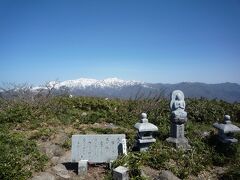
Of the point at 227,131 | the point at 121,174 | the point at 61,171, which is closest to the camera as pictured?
the point at 121,174

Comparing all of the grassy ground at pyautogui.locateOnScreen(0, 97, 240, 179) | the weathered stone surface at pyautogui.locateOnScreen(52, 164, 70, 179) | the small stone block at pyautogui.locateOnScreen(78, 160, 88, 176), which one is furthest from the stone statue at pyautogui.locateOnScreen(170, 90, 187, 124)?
the weathered stone surface at pyautogui.locateOnScreen(52, 164, 70, 179)

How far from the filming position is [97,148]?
811 centimetres

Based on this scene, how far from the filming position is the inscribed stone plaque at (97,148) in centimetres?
792

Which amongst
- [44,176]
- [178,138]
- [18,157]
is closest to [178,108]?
[178,138]

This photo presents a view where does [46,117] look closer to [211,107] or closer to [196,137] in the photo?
[196,137]

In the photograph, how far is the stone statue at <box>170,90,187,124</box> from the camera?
9289 millimetres

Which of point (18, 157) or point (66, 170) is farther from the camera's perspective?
point (18, 157)

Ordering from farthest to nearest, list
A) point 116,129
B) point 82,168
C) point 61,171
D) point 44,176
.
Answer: point 116,129 → point 61,171 → point 82,168 → point 44,176

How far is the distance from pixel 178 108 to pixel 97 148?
318cm

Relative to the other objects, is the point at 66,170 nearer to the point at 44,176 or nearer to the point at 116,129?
the point at 44,176

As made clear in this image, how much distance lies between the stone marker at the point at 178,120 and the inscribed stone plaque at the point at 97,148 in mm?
2127

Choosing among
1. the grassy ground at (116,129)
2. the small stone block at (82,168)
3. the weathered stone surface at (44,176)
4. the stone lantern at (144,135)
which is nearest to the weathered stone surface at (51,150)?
the grassy ground at (116,129)

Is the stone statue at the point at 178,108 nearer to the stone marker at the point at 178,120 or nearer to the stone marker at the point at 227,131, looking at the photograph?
the stone marker at the point at 178,120

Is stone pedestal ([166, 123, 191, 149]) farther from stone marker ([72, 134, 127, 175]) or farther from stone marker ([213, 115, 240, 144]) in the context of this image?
stone marker ([72, 134, 127, 175])
